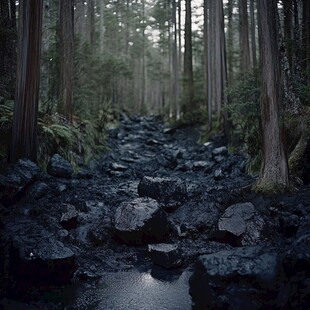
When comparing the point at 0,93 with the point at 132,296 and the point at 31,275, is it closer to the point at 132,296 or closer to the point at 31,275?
the point at 31,275

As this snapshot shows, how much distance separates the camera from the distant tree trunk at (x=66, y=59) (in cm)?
1206

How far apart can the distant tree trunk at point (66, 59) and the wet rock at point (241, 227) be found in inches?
312

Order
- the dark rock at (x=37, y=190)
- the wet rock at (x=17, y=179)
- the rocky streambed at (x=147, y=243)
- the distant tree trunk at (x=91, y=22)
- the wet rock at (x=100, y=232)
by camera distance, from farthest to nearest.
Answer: the distant tree trunk at (x=91, y=22) < the dark rock at (x=37, y=190) < the wet rock at (x=17, y=179) < the wet rock at (x=100, y=232) < the rocky streambed at (x=147, y=243)

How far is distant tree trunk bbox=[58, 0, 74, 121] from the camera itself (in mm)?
12062

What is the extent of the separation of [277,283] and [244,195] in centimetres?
341

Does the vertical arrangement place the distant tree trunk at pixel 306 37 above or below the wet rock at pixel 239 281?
above

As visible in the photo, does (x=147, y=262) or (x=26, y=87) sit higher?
Answer: (x=26, y=87)

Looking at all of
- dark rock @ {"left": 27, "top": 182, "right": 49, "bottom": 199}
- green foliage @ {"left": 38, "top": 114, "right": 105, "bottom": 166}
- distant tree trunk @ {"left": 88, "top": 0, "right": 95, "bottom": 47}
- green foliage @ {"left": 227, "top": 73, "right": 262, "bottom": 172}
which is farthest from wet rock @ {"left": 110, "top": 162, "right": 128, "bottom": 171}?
distant tree trunk @ {"left": 88, "top": 0, "right": 95, "bottom": 47}

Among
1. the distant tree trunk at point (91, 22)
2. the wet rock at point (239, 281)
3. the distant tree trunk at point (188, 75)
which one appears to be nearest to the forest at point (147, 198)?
the wet rock at point (239, 281)

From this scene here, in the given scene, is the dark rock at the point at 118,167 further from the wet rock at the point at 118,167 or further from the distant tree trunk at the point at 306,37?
the distant tree trunk at the point at 306,37

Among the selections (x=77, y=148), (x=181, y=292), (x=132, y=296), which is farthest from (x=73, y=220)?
(x=77, y=148)

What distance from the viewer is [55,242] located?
17.3 feet

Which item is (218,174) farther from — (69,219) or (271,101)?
(69,219)

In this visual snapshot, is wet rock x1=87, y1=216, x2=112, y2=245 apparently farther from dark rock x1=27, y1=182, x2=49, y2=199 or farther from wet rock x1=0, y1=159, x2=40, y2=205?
wet rock x1=0, y1=159, x2=40, y2=205
